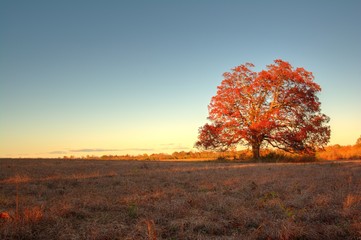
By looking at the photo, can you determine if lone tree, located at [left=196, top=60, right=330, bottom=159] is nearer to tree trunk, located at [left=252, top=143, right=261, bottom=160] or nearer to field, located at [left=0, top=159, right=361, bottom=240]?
tree trunk, located at [left=252, top=143, right=261, bottom=160]

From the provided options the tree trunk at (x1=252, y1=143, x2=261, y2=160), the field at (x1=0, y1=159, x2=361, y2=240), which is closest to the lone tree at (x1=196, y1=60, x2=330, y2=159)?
the tree trunk at (x1=252, y1=143, x2=261, y2=160)

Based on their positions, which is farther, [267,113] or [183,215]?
[267,113]

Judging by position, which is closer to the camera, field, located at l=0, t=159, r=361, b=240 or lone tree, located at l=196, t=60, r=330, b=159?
field, located at l=0, t=159, r=361, b=240

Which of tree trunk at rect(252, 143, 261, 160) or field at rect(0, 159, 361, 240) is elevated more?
tree trunk at rect(252, 143, 261, 160)

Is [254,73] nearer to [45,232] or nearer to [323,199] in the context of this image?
[323,199]

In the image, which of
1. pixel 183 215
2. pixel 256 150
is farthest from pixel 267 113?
pixel 183 215

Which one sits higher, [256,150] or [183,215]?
[256,150]

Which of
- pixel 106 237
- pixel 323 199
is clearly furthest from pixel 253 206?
pixel 106 237

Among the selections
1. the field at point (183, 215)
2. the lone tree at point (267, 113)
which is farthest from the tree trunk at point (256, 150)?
the field at point (183, 215)

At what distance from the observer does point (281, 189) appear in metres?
8.62

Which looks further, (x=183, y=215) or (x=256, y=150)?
(x=256, y=150)

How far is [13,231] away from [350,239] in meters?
4.91

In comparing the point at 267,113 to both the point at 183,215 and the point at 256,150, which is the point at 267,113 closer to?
the point at 256,150

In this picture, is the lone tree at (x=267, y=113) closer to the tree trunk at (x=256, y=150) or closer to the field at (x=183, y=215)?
the tree trunk at (x=256, y=150)
